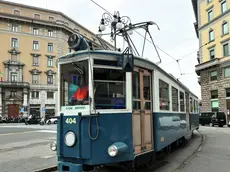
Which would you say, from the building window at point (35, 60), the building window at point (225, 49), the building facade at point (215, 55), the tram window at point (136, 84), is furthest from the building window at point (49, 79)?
the tram window at point (136, 84)

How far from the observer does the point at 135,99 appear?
579cm

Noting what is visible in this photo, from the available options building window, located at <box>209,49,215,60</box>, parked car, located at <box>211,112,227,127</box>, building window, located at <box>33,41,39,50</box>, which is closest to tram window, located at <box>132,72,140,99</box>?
parked car, located at <box>211,112,227,127</box>

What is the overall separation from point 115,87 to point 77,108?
90 cm

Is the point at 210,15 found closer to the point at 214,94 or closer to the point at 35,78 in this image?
the point at 214,94

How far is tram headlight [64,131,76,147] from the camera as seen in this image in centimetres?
516

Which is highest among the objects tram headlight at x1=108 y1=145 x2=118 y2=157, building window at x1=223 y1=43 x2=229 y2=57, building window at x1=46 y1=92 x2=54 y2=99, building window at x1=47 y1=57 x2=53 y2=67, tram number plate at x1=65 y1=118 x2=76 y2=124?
building window at x1=47 y1=57 x2=53 y2=67

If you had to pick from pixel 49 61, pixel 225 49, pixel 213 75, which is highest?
pixel 49 61

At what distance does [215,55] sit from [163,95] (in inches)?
1257

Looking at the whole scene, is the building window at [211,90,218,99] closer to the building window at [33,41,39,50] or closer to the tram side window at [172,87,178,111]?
the tram side window at [172,87,178,111]

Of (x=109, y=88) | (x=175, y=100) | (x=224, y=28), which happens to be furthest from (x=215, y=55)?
(x=109, y=88)

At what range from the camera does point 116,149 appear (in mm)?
4945

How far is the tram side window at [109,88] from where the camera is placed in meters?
5.23

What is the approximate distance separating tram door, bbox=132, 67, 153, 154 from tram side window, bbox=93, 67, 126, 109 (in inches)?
15.2

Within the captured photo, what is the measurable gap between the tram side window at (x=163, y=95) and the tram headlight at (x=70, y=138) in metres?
2.78
